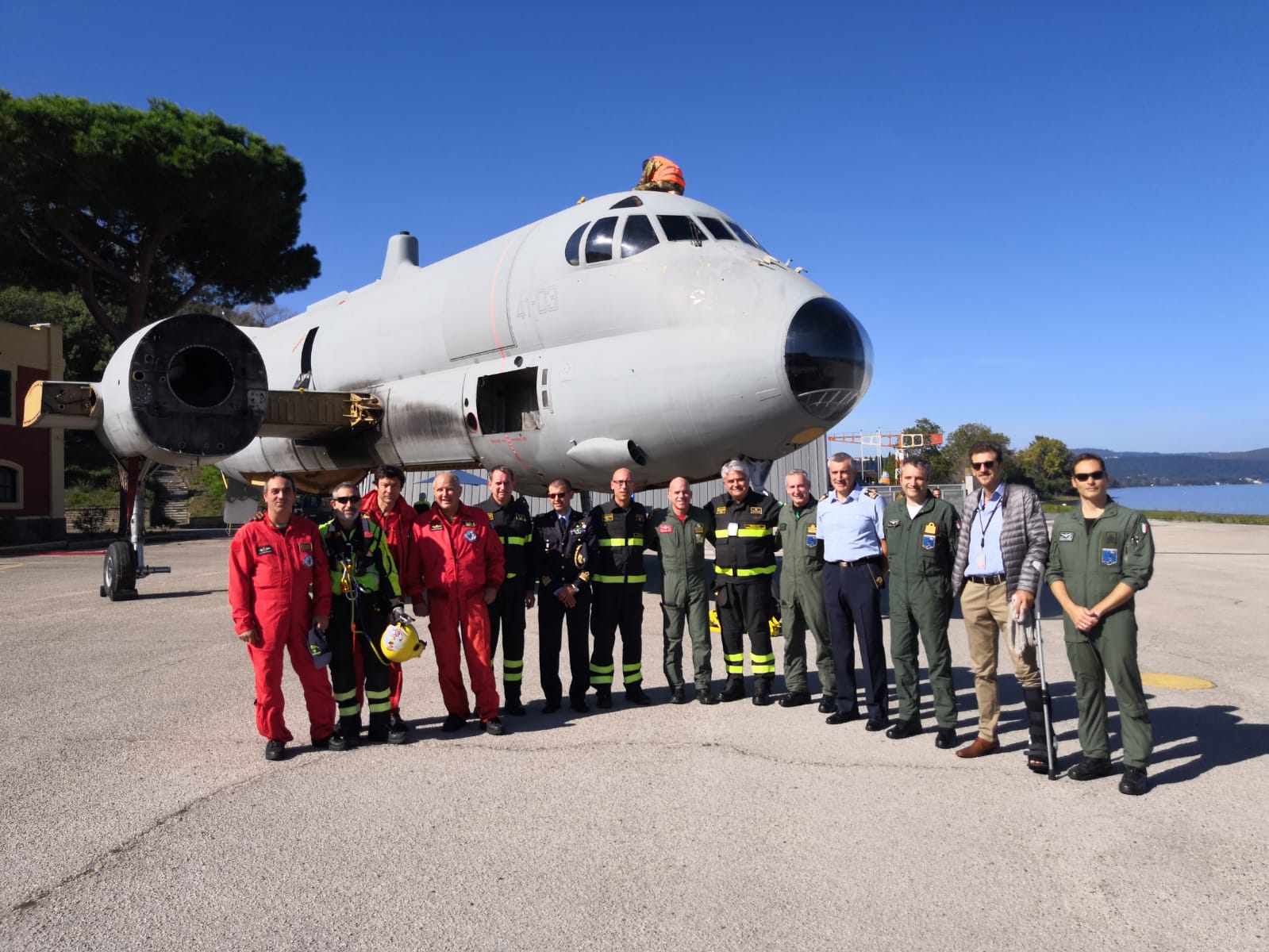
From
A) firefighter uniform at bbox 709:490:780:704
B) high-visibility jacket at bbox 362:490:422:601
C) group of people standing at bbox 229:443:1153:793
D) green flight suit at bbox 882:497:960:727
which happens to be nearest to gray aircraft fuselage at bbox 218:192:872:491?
group of people standing at bbox 229:443:1153:793

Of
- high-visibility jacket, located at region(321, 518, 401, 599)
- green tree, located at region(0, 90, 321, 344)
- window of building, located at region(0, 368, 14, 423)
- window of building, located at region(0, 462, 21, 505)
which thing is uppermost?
green tree, located at region(0, 90, 321, 344)

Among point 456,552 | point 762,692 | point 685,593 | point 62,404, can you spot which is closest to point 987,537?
point 762,692

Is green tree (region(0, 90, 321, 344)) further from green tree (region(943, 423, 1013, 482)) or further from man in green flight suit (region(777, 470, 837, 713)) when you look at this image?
green tree (region(943, 423, 1013, 482))

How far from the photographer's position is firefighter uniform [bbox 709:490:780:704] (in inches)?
246

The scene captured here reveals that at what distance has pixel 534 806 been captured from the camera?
13.9 ft

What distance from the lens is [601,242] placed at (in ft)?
29.2

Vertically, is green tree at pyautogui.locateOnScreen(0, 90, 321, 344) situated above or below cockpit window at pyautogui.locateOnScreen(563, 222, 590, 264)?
above

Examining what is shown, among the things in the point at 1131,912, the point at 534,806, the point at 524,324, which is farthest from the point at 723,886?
the point at 524,324

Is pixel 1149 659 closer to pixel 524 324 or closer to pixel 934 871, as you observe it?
pixel 934 871

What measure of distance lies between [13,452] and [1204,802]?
99.8 feet

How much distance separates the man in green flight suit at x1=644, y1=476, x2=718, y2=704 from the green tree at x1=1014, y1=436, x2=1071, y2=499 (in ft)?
206

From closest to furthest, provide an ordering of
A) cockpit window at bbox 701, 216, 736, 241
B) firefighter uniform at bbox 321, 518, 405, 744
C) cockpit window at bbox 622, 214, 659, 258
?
firefighter uniform at bbox 321, 518, 405, 744
cockpit window at bbox 622, 214, 659, 258
cockpit window at bbox 701, 216, 736, 241

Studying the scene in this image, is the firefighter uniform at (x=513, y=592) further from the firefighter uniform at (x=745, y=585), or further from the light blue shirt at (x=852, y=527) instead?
the light blue shirt at (x=852, y=527)

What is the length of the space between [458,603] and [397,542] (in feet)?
2.25
